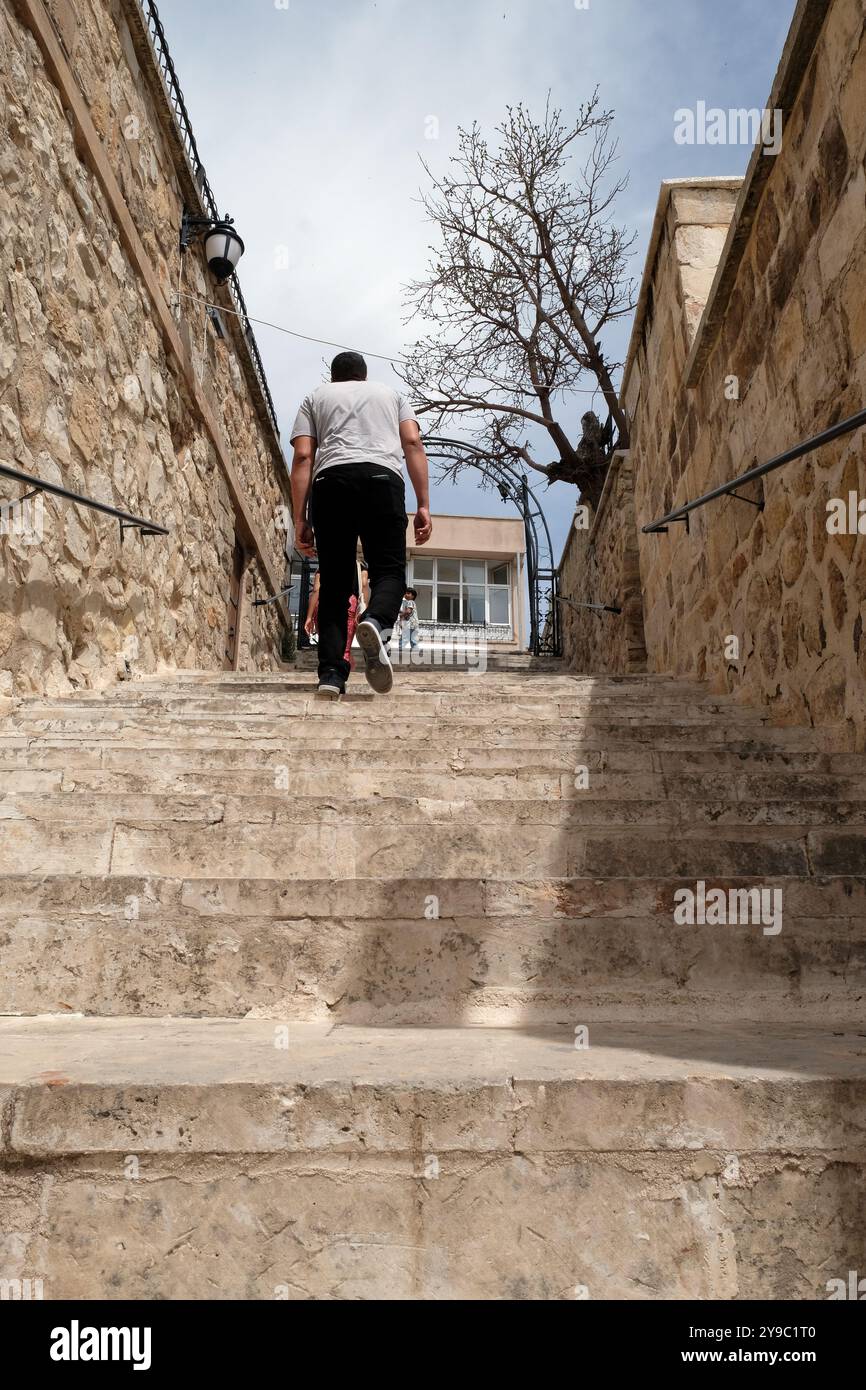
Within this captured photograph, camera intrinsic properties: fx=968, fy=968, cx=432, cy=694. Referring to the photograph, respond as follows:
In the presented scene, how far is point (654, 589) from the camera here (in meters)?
7.54

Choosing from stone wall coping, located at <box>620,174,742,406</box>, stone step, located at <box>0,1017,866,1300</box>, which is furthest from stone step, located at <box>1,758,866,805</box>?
stone wall coping, located at <box>620,174,742,406</box>

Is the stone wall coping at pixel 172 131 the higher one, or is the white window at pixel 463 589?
the white window at pixel 463 589

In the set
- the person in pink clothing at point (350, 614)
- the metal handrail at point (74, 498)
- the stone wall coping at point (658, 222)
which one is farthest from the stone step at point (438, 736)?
the stone wall coping at point (658, 222)

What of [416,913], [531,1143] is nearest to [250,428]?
[416,913]

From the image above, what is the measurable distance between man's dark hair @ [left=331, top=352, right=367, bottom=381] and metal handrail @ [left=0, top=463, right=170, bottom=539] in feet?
4.27

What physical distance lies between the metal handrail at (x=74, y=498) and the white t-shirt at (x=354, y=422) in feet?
3.21

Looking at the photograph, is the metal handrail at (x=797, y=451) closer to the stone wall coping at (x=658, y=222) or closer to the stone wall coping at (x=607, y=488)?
the stone wall coping at (x=658, y=222)

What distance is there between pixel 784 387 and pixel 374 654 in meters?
2.15

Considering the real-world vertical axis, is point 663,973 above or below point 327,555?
below

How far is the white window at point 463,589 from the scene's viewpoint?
73.6ft

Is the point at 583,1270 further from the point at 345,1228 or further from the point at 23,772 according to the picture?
the point at 23,772

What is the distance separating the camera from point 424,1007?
83.1 inches

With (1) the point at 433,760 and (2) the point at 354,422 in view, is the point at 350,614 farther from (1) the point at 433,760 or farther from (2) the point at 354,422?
(1) the point at 433,760
